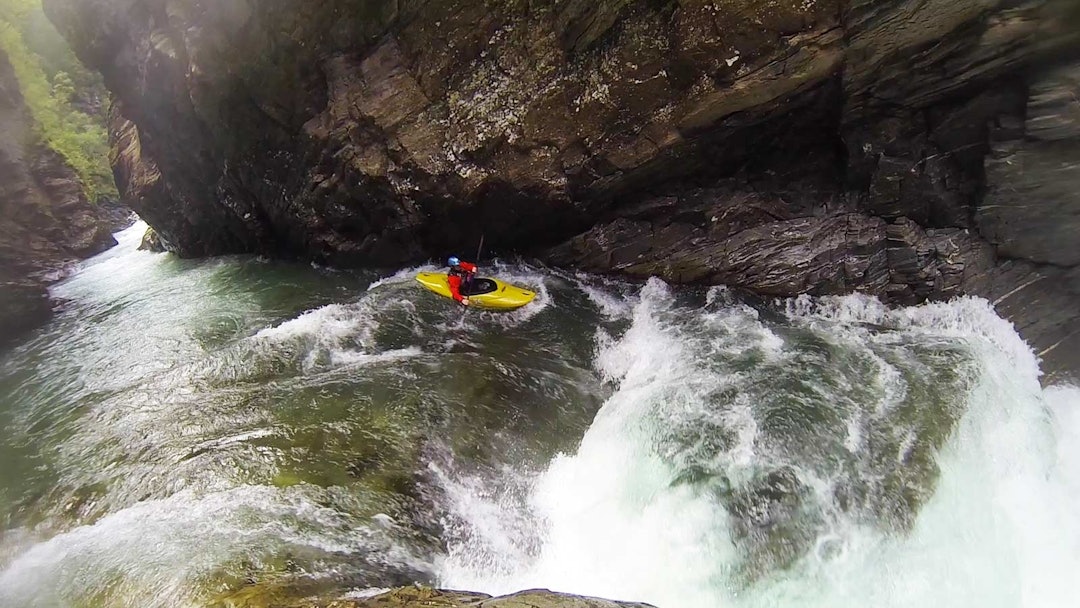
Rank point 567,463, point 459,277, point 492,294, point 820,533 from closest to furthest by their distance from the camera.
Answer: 1. point 820,533
2. point 567,463
3. point 492,294
4. point 459,277

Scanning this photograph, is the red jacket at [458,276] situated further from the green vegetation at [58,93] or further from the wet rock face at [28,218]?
the green vegetation at [58,93]

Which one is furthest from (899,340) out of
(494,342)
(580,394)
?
(494,342)

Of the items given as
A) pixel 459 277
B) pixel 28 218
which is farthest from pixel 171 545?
pixel 28 218

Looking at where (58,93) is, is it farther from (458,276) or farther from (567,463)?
(567,463)

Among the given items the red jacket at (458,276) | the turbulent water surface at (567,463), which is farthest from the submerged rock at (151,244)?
the red jacket at (458,276)

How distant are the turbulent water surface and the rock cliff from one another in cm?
131

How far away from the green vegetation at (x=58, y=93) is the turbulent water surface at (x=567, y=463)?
47.4ft

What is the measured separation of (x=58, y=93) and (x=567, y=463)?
3517 cm

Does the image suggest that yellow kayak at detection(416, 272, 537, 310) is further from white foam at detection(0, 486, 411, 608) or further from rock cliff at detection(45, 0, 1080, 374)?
white foam at detection(0, 486, 411, 608)

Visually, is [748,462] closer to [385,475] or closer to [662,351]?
[662,351]

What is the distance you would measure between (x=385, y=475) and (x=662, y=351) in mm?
4901

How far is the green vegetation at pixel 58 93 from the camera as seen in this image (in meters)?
19.2

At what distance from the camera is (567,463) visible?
24.7 feet

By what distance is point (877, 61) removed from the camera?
8.79m
